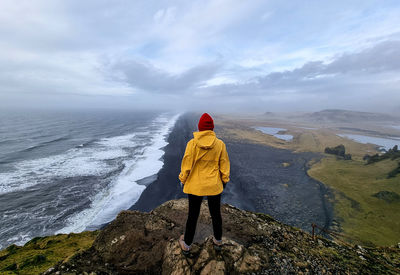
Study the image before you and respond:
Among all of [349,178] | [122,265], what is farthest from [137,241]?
[349,178]

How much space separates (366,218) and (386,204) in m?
3.53

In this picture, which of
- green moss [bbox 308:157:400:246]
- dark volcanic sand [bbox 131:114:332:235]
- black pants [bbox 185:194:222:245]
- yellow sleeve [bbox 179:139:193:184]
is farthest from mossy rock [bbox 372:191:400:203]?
yellow sleeve [bbox 179:139:193:184]

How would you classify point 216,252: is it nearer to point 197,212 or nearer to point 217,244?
point 217,244

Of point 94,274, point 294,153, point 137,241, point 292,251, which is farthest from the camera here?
point 294,153

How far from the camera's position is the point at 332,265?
427 centimetres

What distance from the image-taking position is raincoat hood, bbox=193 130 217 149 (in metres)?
2.99

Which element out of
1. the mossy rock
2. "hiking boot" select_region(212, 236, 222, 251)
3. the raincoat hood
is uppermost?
the raincoat hood

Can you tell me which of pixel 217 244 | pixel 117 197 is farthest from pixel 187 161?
pixel 117 197

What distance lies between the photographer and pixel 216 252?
3602mm

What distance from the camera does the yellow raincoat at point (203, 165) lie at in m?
3.04

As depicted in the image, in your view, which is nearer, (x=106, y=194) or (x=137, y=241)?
(x=137, y=241)

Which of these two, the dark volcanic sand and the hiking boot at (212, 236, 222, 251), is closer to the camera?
the hiking boot at (212, 236, 222, 251)

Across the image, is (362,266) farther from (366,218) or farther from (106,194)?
(106,194)

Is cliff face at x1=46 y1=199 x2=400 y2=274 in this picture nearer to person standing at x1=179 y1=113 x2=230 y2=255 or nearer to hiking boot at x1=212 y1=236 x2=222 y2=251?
hiking boot at x1=212 y1=236 x2=222 y2=251
